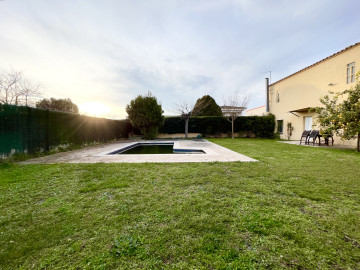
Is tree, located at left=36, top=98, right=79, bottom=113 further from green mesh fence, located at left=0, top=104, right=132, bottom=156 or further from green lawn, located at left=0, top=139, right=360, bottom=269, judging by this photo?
green lawn, located at left=0, top=139, right=360, bottom=269

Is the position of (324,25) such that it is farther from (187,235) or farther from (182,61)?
(187,235)

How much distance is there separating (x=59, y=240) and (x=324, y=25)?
1552cm

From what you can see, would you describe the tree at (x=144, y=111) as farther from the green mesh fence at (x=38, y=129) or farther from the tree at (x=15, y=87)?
the tree at (x=15, y=87)

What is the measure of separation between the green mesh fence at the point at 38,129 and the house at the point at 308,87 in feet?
48.3

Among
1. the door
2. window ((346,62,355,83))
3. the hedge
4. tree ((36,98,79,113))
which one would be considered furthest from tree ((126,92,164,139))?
window ((346,62,355,83))

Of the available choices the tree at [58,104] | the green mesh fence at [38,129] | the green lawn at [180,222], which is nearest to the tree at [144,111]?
the green mesh fence at [38,129]

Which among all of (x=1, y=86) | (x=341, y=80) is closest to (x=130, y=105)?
(x=1, y=86)

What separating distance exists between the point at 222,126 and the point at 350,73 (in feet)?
34.7

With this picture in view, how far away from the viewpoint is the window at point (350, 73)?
32.8 feet

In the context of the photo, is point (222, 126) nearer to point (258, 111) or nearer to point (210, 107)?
point (210, 107)

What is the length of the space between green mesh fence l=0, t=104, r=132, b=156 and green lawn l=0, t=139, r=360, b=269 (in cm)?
342

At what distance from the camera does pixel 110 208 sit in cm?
245

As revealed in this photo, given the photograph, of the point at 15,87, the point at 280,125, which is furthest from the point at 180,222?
the point at 15,87

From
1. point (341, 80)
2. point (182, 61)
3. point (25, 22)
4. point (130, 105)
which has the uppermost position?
point (182, 61)
